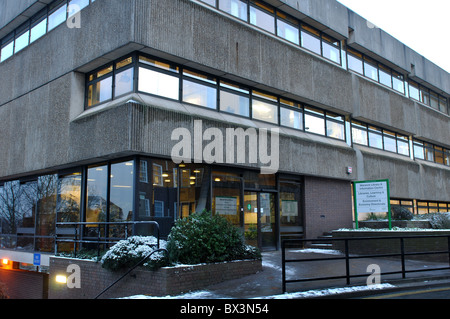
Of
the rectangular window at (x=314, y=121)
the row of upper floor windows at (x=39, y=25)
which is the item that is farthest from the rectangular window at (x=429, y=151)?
the row of upper floor windows at (x=39, y=25)

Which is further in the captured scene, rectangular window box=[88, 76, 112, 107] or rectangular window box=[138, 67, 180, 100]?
rectangular window box=[88, 76, 112, 107]

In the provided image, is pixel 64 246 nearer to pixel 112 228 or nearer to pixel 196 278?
pixel 112 228

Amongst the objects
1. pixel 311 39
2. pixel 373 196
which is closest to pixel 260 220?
pixel 373 196

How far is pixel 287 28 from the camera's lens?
18.2 m

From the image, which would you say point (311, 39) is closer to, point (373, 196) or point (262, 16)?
point (262, 16)

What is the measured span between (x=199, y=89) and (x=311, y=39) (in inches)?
299

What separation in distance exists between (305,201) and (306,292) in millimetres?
9589

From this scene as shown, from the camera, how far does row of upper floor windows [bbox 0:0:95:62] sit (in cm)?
1540

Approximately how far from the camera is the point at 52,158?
1491cm

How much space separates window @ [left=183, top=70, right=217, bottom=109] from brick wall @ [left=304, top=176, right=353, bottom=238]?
235 inches

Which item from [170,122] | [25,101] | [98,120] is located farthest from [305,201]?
[25,101]

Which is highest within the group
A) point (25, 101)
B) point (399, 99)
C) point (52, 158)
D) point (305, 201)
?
point (399, 99)

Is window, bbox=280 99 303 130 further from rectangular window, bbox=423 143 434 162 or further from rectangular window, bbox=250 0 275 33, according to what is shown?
rectangular window, bbox=423 143 434 162

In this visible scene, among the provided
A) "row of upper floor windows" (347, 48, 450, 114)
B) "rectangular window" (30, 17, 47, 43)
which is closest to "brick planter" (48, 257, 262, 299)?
"rectangular window" (30, 17, 47, 43)
